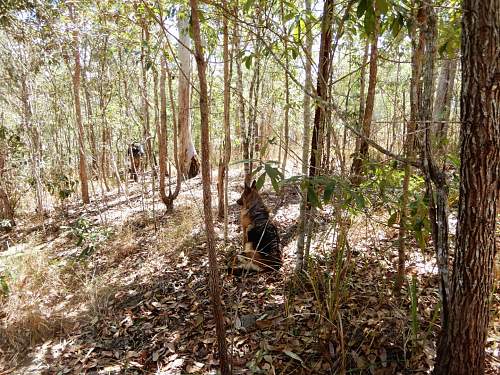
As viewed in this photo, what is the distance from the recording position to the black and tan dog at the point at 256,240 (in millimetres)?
3604

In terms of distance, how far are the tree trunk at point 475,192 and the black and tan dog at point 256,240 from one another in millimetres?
1801

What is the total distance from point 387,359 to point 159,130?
207 inches

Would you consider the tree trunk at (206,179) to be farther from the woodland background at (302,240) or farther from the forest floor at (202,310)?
the forest floor at (202,310)

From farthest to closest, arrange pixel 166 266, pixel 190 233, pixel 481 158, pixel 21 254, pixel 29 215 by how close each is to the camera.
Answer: pixel 29 215 → pixel 190 233 → pixel 21 254 → pixel 166 266 → pixel 481 158

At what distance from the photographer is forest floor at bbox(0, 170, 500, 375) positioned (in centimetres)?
237

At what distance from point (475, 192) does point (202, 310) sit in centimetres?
269

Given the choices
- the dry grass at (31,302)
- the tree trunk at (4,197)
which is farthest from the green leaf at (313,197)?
the tree trunk at (4,197)

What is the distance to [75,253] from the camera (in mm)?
5637

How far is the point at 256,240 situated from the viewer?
3.84 m

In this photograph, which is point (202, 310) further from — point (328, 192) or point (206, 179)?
point (328, 192)

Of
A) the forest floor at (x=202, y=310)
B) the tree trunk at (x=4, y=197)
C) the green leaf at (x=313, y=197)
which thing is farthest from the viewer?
the tree trunk at (x=4, y=197)

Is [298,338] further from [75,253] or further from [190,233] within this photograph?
[75,253]

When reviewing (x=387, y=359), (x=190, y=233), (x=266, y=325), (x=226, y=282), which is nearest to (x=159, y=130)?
(x=190, y=233)

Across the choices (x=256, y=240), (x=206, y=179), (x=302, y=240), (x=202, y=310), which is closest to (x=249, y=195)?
(x=256, y=240)
